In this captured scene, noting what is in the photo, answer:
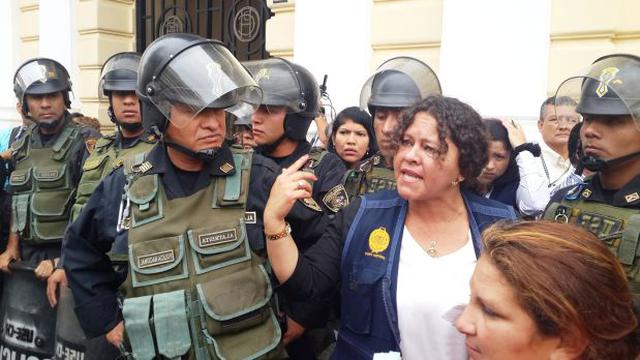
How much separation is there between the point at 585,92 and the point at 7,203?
383 cm

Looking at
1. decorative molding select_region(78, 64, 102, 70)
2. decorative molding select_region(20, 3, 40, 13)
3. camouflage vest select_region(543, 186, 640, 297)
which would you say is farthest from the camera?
decorative molding select_region(20, 3, 40, 13)

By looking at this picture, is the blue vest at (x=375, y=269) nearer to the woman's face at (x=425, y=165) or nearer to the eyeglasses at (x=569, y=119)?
the woman's face at (x=425, y=165)

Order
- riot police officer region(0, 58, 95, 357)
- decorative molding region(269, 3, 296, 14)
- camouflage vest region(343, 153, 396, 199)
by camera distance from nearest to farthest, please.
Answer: camouflage vest region(343, 153, 396, 199) → riot police officer region(0, 58, 95, 357) → decorative molding region(269, 3, 296, 14)

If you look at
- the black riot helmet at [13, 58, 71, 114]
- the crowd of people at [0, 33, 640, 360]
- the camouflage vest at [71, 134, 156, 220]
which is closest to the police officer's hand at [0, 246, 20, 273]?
the camouflage vest at [71, 134, 156, 220]

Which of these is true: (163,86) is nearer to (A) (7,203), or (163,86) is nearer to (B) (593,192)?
(B) (593,192)

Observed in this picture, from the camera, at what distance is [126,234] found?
7.04ft

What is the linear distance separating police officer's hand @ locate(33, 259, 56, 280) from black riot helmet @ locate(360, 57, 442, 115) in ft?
7.47

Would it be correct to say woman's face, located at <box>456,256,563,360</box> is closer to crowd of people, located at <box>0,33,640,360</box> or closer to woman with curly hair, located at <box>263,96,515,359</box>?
crowd of people, located at <box>0,33,640,360</box>

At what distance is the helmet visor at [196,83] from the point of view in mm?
2219

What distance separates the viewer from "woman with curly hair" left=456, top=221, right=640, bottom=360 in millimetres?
1235

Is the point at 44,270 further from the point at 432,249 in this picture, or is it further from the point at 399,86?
the point at 432,249

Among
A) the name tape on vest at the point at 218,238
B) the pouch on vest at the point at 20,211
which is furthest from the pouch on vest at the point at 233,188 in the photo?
the pouch on vest at the point at 20,211

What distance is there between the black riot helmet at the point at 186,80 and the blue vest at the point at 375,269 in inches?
26.4

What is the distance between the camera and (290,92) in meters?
3.40
